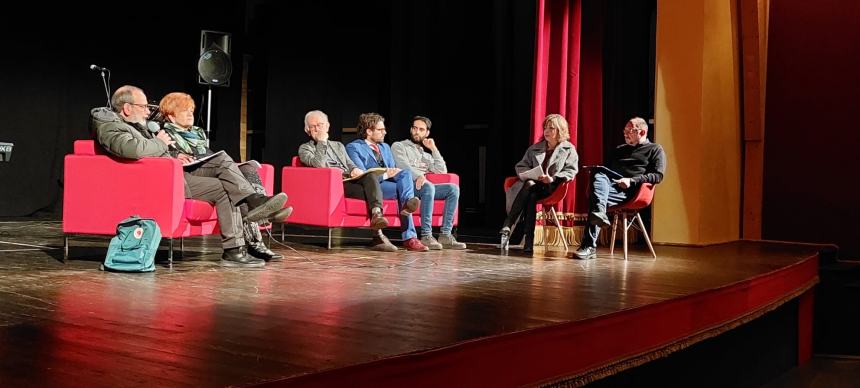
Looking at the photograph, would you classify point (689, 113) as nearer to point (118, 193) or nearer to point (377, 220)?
point (377, 220)

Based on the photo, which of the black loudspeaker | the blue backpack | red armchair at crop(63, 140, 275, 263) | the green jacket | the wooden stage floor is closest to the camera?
the wooden stage floor

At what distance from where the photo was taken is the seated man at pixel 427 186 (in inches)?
227

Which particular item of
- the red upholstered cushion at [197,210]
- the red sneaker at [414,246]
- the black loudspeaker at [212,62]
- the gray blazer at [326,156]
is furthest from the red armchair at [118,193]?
the black loudspeaker at [212,62]

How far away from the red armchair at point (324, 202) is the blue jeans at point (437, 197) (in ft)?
0.63

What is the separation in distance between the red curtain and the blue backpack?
3.13m

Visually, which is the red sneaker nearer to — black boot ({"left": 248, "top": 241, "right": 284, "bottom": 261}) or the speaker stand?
black boot ({"left": 248, "top": 241, "right": 284, "bottom": 261})

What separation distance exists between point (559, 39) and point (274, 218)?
299 centimetres

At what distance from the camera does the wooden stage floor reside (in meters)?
1.80

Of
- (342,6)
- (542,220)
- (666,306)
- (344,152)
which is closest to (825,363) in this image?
(542,220)

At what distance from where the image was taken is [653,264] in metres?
4.80

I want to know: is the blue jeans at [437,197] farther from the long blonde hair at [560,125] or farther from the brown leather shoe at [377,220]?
the long blonde hair at [560,125]

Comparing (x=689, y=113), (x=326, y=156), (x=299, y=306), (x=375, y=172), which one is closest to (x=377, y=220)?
(x=375, y=172)

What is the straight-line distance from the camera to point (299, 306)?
9.18 feet

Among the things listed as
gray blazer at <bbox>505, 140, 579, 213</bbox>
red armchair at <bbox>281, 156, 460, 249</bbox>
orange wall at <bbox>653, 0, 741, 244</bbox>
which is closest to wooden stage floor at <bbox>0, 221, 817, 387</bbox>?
red armchair at <bbox>281, 156, 460, 249</bbox>
